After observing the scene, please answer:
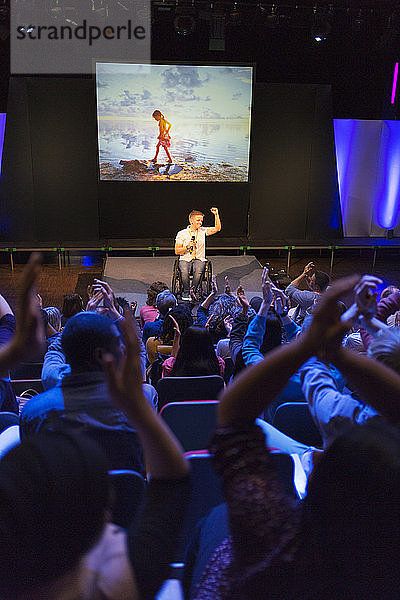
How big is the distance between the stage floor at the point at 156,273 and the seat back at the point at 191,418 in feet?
15.1

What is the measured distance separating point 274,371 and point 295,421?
5.72ft

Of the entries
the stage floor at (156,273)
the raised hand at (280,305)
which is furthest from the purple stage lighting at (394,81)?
the raised hand at (280,305)

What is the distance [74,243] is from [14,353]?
8.70 meters

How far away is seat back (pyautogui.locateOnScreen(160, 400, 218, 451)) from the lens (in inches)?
95.3

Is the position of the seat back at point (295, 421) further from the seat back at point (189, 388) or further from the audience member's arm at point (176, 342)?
the audience member's arm at point (176, 342)

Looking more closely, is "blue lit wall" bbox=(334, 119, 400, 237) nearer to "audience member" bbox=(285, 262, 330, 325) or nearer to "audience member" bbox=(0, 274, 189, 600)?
"audience member" bbox=(285, 262, 330, 325)

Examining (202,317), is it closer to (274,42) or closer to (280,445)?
(280,445)

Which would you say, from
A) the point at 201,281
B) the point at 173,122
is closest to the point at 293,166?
the point at 173,122

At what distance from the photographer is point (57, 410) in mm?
1430

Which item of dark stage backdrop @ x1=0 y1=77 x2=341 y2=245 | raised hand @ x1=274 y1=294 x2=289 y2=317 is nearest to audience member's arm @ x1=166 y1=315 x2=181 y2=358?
raised hand @ x1=274 y1=294 x2=289 y2=317

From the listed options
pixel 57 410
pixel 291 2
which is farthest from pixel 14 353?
pixel 291 2

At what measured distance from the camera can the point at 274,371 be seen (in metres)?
0.87

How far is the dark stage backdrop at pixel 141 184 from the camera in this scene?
31.5 ft

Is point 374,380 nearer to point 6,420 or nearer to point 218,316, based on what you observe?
point 6,420
